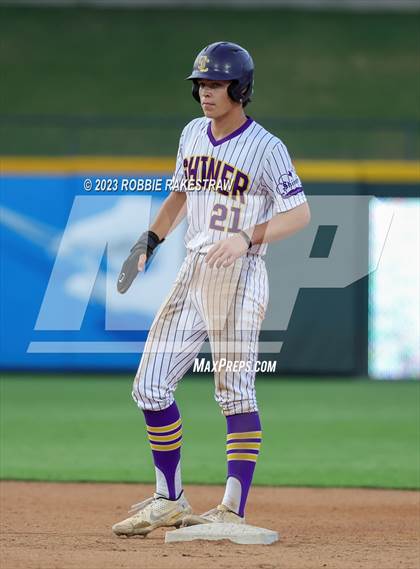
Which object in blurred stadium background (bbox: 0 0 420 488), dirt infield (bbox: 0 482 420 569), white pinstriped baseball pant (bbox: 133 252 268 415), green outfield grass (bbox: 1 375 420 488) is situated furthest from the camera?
blurred stadium background (bbox: 0 0 420 488)

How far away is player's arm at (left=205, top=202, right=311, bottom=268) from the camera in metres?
4.75

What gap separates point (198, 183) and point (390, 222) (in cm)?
718

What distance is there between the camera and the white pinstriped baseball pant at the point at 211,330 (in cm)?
501

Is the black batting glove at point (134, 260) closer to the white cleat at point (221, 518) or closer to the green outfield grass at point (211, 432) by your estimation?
the white cleat at point (221, 518)

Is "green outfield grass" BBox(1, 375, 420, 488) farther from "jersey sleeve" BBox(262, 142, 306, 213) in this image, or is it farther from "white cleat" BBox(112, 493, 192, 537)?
"jersey sleeve" BBox(262, 142, 306, 213)

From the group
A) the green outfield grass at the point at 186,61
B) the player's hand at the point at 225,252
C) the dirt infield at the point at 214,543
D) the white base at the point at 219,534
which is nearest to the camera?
the dirt infield at the point at 214,543

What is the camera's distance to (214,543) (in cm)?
487

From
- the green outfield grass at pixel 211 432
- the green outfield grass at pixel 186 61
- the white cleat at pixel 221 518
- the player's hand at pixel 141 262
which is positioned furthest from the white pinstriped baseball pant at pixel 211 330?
the green outfield grass at pixel 186 61

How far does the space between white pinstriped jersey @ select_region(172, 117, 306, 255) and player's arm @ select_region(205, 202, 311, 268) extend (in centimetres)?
4

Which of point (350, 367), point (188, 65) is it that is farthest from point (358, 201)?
point (188, 65)

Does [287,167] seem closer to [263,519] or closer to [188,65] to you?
[263,519]

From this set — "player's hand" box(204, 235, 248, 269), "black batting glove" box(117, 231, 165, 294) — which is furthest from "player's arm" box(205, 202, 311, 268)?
"black batting glove" box(117, 231, 165, 294)

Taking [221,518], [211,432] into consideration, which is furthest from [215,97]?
[211,432]

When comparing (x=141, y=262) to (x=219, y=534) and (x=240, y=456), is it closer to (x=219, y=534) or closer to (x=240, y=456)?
(x=240, y=456)
